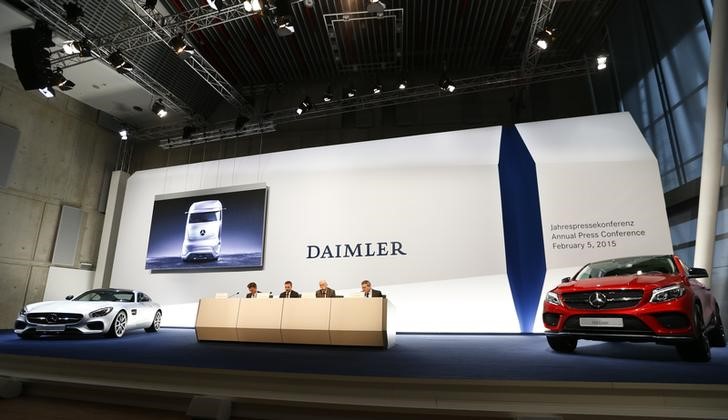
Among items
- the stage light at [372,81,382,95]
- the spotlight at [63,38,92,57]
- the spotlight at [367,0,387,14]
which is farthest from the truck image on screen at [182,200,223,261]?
the spotlight at [367,0,387,14]

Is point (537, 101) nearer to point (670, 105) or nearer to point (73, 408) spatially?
point (670, 105)

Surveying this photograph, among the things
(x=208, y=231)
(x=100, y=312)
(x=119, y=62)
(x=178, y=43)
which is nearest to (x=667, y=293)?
(x=100, y=312)

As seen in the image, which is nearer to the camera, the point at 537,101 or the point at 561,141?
the point at 561,141

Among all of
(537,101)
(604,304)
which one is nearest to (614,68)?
(537,101)

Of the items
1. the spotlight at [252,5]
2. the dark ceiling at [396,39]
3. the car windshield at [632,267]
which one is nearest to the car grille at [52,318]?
the spotlight at [252,5]

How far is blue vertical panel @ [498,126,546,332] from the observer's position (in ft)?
23.9

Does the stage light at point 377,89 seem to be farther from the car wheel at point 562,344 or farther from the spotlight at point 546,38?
the car wheel at point 562,344

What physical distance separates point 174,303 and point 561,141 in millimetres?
10316

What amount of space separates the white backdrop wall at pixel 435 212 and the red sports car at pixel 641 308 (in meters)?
3.23

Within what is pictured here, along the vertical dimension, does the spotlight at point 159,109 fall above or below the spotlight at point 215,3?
below

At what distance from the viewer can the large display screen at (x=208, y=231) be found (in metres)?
9.39

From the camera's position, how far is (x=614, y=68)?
10062 millimetres

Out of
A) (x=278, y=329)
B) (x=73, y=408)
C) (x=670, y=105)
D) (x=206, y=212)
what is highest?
(x=670, y=105)

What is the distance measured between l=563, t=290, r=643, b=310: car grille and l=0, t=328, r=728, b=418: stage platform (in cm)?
52
